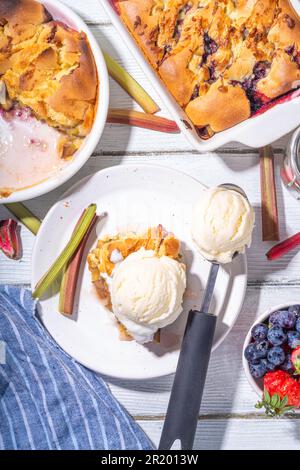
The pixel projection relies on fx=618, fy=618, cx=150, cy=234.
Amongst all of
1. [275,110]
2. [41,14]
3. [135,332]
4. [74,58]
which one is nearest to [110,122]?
[74,58]

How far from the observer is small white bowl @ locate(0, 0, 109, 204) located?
1.44 metres

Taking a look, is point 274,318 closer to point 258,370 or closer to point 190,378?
point 258,370

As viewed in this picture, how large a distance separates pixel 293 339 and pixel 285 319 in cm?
5

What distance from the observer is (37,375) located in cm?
150

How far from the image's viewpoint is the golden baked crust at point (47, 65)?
57.1 inches

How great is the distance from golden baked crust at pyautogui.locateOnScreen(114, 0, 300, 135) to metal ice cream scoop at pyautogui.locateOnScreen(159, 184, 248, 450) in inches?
18.0

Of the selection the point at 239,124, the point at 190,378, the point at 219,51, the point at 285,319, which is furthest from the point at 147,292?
Result: the point at 219,51

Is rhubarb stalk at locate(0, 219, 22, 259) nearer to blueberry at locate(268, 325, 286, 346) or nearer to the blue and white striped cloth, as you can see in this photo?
the blue and white striped cloth
